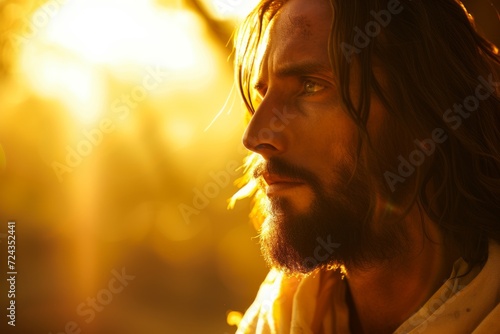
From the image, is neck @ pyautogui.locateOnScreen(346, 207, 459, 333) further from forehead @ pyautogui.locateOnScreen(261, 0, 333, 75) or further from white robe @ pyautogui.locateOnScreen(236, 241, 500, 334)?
forehead @ pyautogui.locateOnScreen(261, 0, 333, 75)

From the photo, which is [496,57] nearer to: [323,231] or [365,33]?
[365,33]

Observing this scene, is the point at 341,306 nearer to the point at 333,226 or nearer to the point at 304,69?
the point at 333,226

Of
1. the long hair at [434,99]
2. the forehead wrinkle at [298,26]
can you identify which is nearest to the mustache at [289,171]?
the long hair at [434,99]

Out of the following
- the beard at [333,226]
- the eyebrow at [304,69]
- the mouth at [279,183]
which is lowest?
the beard at [333,226]

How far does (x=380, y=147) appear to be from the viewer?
6.84ft

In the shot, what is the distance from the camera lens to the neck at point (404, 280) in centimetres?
205

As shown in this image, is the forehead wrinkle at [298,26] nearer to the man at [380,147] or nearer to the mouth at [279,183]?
the man at [380,147]

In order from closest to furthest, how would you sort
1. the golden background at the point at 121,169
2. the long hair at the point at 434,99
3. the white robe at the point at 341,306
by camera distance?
the white robe at the point at 341,306 → the long hair at the point at 434,99 → the golden background at the point at 121,169

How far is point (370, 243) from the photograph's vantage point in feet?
6.87

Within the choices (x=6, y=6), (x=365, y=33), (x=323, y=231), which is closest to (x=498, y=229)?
(x=323, y=231)

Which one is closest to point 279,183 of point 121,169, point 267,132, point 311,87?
point 267,132

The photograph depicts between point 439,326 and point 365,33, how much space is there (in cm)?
89

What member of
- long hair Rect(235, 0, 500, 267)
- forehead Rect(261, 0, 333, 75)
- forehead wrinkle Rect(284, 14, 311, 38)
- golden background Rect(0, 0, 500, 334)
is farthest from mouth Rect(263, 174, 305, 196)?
golden background Rect(0, 0, 500, 334)

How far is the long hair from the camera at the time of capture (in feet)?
6.61
